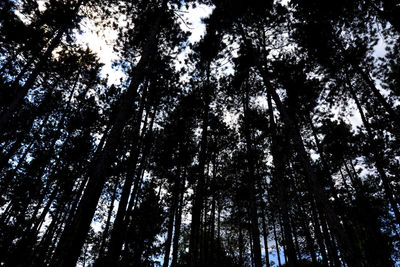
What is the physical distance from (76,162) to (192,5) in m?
14.1

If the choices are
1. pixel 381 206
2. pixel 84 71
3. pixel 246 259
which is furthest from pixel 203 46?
pixel 246 259

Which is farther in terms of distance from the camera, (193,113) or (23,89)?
(193,113)

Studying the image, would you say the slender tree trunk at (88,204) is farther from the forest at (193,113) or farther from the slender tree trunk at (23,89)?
the slender tree trunk at (23,89)

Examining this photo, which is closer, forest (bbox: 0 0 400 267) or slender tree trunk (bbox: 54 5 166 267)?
slender tree trunk (bbox: 54 5 166 267)

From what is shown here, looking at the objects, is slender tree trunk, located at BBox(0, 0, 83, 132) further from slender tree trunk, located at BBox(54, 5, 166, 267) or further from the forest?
slender tree trunk, located at BBox(54, 5, 166, 267)

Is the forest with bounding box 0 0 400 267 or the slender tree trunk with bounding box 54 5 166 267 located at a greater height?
the forest with bounding box 0 0 400 267

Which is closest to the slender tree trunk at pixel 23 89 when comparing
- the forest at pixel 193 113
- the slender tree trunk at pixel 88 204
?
the forest at pixel 193 113

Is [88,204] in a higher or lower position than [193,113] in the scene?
lower

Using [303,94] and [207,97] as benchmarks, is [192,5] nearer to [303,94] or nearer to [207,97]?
[207,97]

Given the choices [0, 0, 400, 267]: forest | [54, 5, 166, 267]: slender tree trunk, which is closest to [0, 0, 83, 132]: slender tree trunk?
[0, 0, 400, 267]: forest

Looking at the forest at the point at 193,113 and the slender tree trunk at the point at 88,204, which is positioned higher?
the forest at the point at 193,113

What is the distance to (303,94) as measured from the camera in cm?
1252

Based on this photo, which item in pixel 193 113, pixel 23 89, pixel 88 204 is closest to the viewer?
pixel 88 204

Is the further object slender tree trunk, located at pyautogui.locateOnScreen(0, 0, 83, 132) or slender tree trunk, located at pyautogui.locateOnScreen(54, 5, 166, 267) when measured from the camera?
slender tree trunk, located at pyautogui.locateOnScreen(0, 0, 83, 132)
